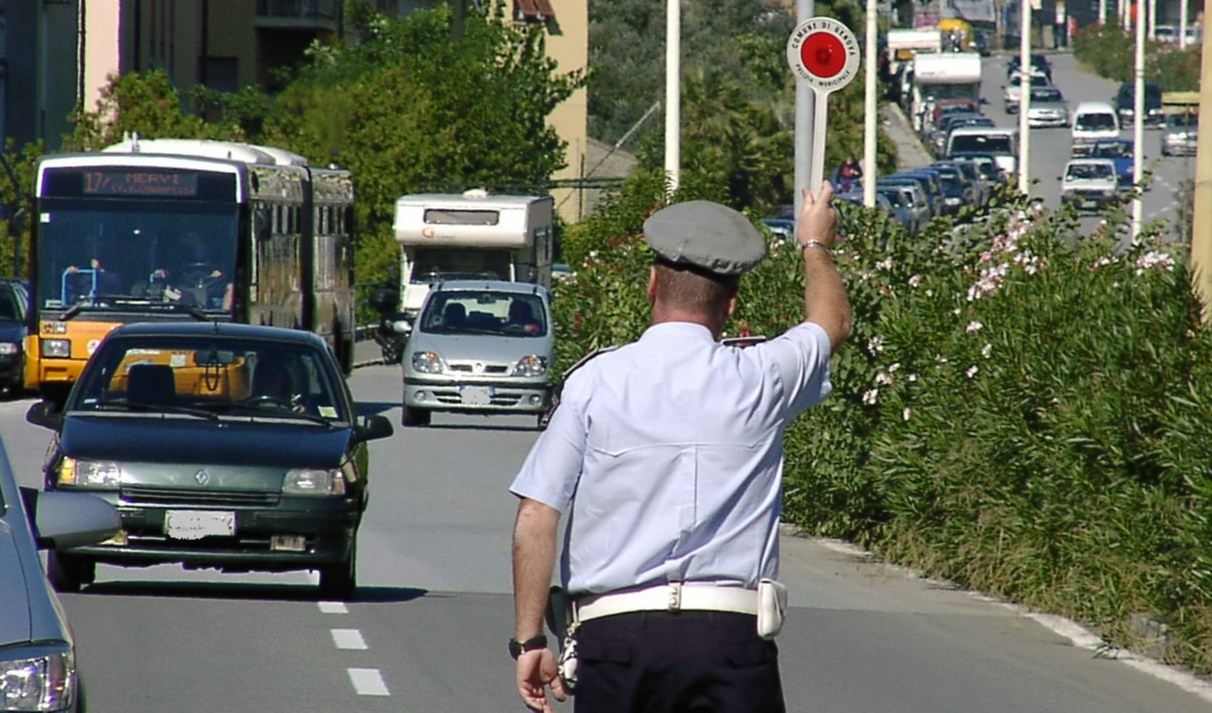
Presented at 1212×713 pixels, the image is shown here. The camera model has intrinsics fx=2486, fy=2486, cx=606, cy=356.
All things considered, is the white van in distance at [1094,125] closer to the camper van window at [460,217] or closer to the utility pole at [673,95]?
the camper van window at [460,217]

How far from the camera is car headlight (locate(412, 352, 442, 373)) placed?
2855 cm

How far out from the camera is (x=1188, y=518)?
1105 cm

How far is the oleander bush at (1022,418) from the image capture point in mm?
11852

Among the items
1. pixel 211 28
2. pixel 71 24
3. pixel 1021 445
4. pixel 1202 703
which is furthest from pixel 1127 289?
pixel 211 28

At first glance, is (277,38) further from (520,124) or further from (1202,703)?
(1202,703)

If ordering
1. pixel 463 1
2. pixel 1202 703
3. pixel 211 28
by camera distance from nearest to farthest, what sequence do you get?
pixel 1202 703, pixel 211 28, pixel 463 1

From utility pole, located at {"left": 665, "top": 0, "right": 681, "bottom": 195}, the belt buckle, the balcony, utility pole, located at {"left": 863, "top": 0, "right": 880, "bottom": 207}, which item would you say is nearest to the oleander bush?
the belt buckle

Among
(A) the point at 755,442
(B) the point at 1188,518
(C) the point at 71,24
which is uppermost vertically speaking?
(C) the point at 71,24

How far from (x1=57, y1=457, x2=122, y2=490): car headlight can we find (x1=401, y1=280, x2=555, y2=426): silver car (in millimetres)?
15807

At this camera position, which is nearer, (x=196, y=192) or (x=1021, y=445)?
(x=1021, y=445)

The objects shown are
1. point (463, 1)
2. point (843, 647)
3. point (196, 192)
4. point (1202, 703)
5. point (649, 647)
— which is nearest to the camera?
point (649, 647)

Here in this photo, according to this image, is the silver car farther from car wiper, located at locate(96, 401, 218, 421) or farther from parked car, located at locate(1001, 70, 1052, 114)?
parked car, located at locate(1001, 70, 1052, 114)

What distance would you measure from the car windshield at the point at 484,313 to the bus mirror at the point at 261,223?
7.35ft

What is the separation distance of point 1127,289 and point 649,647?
Result: 8491 mm
